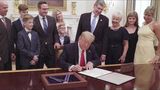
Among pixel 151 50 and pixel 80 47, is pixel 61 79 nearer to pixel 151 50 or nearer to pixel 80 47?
pixel 80 47

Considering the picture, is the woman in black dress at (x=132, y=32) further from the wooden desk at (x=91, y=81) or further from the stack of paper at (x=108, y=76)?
the stack of paper at (x=108, y=76)

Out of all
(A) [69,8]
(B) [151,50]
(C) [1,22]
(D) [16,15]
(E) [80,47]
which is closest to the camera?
(E) [80,47]

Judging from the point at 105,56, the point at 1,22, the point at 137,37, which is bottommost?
the point at 105,56

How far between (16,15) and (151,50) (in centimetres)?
411

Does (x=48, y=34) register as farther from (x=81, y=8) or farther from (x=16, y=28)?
(x=81, y=8)

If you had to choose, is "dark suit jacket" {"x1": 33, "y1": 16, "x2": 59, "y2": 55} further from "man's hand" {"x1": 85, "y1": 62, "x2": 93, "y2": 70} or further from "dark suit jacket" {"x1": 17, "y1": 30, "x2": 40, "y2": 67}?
"man's hand" {"x1": 85, "y1": 62, "x2": 93, "y2": 70}

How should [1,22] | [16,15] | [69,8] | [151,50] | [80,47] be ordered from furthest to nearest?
[69,8] → [16,15] → [151,50] → [1,22] → [80,47]

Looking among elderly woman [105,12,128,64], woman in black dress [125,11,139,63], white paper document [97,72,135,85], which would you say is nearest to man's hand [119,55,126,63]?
elderly woman [105,12,128,64]

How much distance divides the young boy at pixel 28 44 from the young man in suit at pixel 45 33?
0.22m

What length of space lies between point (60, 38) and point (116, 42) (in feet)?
2.91

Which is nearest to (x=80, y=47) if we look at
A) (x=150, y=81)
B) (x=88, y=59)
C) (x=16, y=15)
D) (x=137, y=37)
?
(x=88, y=59)

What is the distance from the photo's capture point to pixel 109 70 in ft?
8.36

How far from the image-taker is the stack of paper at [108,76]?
7.03 feet

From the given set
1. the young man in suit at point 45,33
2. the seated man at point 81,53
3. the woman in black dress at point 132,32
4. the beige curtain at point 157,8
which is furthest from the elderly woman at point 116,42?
the beige curtain at point 157,8
